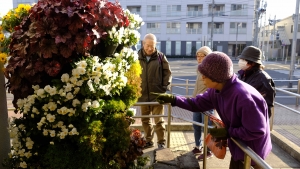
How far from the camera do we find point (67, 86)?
1913 millimetres

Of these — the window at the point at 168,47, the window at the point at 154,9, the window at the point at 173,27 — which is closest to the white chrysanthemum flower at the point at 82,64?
the window at the point at 154,9

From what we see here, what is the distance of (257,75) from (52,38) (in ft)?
7.56

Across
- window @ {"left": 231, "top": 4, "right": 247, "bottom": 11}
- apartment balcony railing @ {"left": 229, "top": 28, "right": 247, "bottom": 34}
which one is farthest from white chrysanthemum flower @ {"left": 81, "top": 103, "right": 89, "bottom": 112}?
window @ {"left": 231, "top": 4, "right": 247, "bottom": 11}

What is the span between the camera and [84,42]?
1.91 metres

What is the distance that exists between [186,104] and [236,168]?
0.74m

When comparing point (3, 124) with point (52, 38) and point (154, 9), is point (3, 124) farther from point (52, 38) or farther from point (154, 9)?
point (154, 9)

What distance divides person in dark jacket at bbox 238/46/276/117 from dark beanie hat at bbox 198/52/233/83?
1235mm

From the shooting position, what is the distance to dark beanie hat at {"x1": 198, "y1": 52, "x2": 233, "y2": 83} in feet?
6.62

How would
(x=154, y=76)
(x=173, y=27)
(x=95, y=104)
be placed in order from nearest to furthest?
(x=95, y=104), (x=154, y=76), (x=173, y=27)

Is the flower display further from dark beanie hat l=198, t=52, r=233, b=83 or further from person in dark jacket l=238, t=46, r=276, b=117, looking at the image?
person in dark jacket l=238, t=46, r=276, b=117

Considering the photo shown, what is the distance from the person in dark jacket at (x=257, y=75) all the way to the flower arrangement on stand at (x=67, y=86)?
5.53 feet

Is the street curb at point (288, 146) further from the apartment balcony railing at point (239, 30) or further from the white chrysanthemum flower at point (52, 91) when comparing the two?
the apartment balcony railing at point (239, 30)

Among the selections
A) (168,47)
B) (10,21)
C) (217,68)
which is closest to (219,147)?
(217,68)

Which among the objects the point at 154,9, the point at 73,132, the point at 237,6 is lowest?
the point at 73,132
